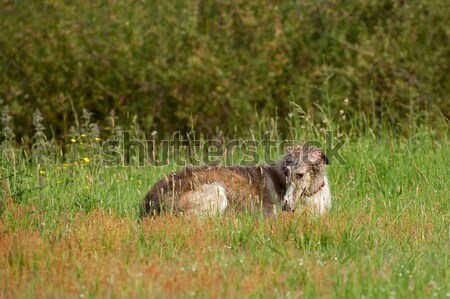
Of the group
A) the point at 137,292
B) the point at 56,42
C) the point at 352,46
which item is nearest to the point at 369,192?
the point at 137,292

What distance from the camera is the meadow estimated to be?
21.1 feet

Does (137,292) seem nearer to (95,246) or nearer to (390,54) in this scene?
(95,246)

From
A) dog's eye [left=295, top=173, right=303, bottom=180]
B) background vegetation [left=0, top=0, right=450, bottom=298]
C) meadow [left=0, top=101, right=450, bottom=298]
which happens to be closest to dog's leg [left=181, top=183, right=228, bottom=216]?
background vegetation [left=0, top=0, right=450, bottom=298]

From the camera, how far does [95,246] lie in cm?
748

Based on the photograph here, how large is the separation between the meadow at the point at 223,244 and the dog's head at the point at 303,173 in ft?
1.44

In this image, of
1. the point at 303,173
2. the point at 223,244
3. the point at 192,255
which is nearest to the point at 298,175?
the point at 303,173

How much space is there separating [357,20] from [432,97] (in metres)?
2.29

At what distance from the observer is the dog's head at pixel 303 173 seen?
9438 millimetres

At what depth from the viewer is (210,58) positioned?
55.7 ft

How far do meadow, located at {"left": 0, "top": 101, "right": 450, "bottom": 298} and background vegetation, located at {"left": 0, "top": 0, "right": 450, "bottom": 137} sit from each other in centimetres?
641

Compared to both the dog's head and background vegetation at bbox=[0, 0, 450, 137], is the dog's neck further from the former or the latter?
background vegetation at bbox=[0, 0, 450, 137]

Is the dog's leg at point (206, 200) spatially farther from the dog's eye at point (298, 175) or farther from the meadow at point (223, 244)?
the dog's eye at point (298, 175)

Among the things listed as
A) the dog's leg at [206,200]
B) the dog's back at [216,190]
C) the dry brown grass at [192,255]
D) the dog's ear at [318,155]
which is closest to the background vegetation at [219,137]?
the dry brown grass at [192,255]

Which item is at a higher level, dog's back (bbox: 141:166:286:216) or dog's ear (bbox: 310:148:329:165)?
dog's ear (bbox: 310:148:329:165)
